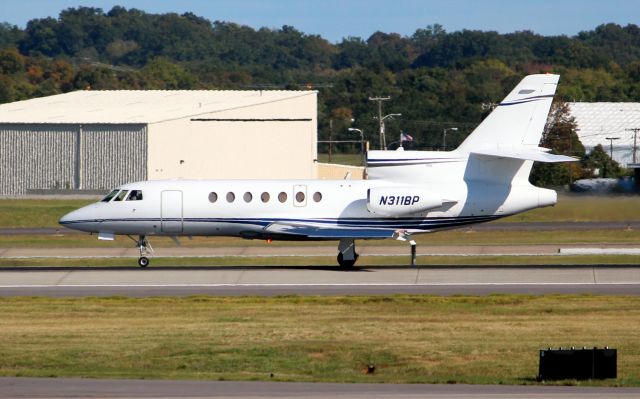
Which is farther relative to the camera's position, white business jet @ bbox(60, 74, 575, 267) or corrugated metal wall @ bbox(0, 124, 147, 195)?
corrugated metal wall @ bbox(0, 124, 147, 195)

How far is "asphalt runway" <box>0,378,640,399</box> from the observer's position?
60.1ft

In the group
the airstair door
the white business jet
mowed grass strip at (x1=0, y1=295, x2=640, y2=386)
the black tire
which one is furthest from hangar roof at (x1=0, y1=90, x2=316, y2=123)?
mowed grass strip at (x1=0, y1=295, x2=640, y2=386)

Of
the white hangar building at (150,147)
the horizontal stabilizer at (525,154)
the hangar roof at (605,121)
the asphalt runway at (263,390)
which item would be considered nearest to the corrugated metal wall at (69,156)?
the white hangar building at (150,147)

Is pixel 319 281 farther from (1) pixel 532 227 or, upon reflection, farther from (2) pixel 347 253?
(1) pixel 532 227

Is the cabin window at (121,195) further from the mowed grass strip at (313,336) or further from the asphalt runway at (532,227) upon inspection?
the asphalt runway at (532,227)

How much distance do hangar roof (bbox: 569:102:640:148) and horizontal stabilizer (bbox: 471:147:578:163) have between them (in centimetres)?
8427

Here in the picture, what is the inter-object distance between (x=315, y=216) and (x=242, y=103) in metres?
50.6

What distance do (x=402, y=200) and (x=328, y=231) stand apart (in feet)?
8.17

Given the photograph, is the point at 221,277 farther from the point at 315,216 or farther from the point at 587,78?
the point at 587,78

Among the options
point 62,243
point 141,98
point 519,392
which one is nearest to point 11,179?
point 141,98

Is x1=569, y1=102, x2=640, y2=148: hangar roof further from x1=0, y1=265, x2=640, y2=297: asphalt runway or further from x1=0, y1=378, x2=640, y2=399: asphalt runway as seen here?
x1=0, y1=378, x2=640, y2=399: asphalt runway

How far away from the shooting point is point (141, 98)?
3777 inches

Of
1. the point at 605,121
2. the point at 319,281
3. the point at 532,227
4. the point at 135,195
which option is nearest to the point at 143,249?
the point at 135,195

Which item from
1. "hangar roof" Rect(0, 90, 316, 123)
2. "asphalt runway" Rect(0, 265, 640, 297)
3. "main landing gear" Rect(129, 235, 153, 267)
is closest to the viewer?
"asphalt runway" Rect(0, 265, 640, 297)
